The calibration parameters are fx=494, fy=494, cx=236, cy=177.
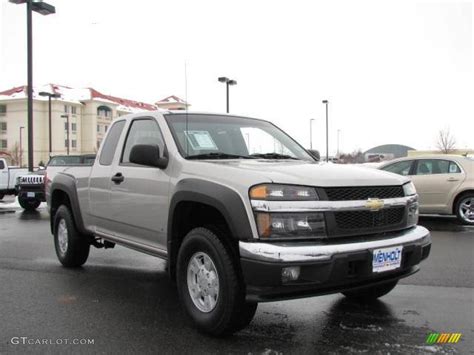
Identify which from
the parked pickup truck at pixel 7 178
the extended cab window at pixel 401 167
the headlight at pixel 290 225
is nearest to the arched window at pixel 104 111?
the parked pickup truck at pixel 7 178

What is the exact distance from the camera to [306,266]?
3.46m

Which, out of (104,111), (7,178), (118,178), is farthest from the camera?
(104,111)

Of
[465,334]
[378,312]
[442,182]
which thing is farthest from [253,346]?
[442,182]

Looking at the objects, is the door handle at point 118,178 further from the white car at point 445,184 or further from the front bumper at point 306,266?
the white car at point 445,184

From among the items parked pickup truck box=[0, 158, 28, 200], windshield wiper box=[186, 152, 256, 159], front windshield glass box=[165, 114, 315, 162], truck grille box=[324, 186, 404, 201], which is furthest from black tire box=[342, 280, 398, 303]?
parked pickup truck box=[0, 158, 28, 200]

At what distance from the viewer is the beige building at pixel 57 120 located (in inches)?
3206

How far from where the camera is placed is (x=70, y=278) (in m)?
Answer: 6.07

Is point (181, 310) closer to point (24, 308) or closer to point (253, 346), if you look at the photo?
point (253, 346)

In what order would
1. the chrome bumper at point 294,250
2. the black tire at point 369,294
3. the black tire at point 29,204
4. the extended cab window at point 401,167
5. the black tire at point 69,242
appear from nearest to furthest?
the chrome bumper at point 294,250 → the black tire at point 369,294 → the black tire at point 69,242 → the extended cab window at point 401,167 → the black tire at point 29,204

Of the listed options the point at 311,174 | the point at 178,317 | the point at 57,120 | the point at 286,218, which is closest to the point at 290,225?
the point at 286,218

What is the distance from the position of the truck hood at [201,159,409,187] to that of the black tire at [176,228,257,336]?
580 millimetres

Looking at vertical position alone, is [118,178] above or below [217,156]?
below

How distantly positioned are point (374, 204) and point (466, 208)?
764cm

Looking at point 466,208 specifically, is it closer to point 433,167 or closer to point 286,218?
point 433,167
